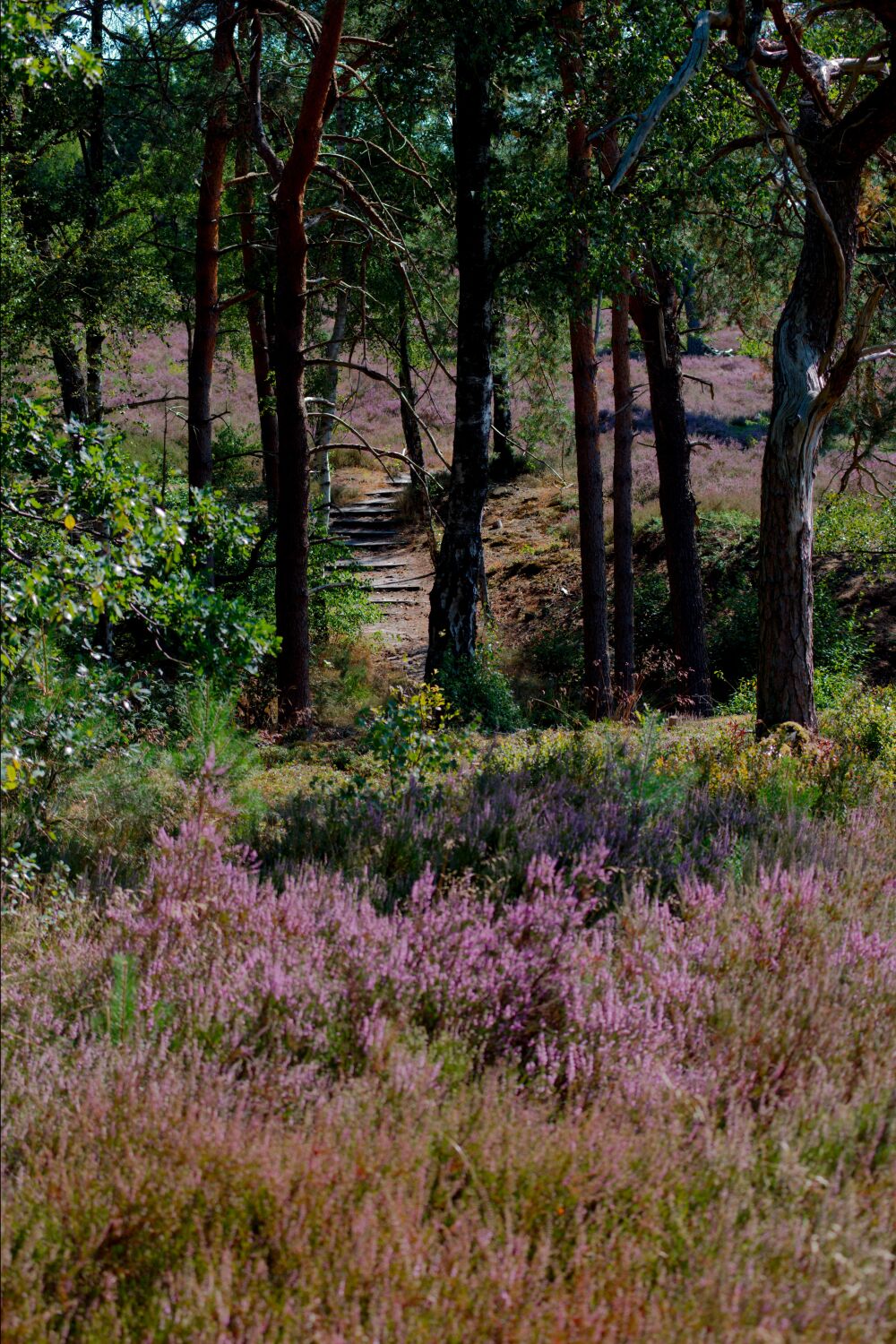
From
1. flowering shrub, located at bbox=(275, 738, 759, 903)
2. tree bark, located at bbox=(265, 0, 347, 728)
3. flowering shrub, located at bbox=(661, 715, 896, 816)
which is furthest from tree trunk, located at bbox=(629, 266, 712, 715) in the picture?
flowering shrub, located at bbox=(275, 738, 759, 903)

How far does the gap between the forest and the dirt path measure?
5.13 metres

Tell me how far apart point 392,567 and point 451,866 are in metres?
19.7

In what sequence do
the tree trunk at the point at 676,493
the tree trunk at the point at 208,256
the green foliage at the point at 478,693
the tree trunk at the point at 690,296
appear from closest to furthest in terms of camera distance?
the green foliage at the point at 478,693
the tree trunk at the point at 208,256
the tree trunk at the point at 676,493
the tree trunk at the point at 690,296

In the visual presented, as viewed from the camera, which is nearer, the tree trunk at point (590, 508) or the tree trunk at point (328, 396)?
the tree trunk at point (590, 508)

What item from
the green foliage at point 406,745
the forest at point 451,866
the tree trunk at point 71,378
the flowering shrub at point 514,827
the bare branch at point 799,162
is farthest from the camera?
the tree trunk at point 71,378

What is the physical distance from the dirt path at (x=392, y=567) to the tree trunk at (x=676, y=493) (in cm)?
409

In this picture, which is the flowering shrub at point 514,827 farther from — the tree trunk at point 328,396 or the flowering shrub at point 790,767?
the tree trunk at point 328,396

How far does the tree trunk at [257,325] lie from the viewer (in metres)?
17.1

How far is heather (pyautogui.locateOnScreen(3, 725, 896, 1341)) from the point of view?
2.40 metres

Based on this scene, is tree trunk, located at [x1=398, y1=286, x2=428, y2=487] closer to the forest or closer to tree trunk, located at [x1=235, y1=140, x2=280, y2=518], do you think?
the forest

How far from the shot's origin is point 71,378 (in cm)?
1594

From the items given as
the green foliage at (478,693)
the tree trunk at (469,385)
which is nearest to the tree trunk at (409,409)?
the tree trunk at (469,385)

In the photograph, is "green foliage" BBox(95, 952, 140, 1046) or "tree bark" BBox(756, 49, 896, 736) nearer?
"green foliage" BBox(95, 952, 140, 1046)

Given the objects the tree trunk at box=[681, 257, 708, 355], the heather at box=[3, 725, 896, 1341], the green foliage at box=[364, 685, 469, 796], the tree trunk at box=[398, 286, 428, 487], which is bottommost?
the heather at box=[3, 725, 896, 1341]
